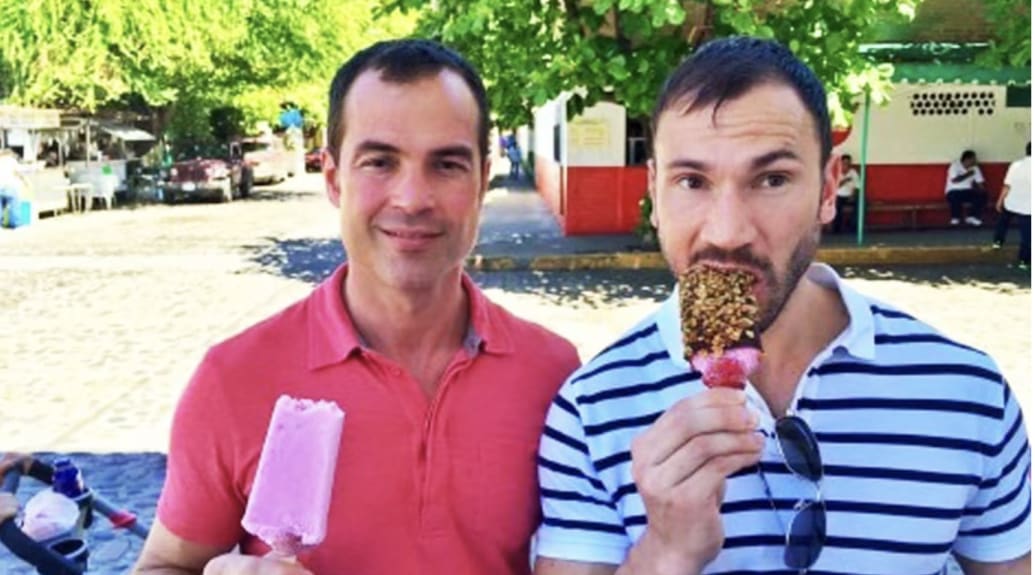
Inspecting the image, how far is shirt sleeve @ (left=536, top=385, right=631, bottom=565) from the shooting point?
2.12 m

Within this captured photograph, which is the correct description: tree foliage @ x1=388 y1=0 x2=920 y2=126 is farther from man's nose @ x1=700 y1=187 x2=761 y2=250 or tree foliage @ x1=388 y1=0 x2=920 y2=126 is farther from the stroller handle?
man's nose @ x1=700 y1=187 x2=761 y2=250

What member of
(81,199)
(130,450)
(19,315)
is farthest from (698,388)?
(81,199)

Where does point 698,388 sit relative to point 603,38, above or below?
below

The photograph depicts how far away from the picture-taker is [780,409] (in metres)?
2.18

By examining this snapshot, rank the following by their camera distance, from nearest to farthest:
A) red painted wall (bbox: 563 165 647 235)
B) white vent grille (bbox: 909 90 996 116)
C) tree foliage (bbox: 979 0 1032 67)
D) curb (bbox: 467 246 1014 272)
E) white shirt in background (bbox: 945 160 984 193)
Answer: tree foliage (bbox: 979 0 1032 67) < curb (bbox: 467 246 1014 272) < white shirt in background (bbox: 945 160 984 193) < white vent grille (bbox: 909 90 996 116) < red painted wall (bbox: 563 165 647 235)

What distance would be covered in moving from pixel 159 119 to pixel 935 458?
36.1m

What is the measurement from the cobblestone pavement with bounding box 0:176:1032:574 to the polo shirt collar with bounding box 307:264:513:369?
163 inches

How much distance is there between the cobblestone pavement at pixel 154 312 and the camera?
8250mm

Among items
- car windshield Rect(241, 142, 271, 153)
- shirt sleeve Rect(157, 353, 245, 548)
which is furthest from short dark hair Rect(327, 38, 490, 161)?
car windshield Rect(241, 142, 271, 153)

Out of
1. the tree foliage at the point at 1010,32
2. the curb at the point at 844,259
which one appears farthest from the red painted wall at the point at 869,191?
the tree foliage at the point at 1010,32

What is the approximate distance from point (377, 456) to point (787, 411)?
82 centimetres

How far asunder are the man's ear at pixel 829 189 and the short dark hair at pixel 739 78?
28mm

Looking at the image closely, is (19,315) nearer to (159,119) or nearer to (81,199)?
(81,199)

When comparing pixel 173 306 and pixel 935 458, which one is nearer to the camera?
pixel 935 458
